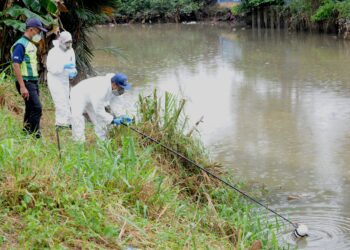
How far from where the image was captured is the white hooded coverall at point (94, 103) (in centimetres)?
625

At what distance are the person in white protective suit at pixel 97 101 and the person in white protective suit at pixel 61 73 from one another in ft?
1.21

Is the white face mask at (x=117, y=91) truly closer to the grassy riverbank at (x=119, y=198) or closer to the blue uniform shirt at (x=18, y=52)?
the grassy riverbank at (x=119, y=198)

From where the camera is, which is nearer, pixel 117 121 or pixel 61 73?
pixel 117 121

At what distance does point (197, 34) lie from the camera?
28.1m

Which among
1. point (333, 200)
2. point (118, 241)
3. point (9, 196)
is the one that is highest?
point (9, 196)

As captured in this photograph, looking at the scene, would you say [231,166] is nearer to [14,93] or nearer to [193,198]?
[193,198]

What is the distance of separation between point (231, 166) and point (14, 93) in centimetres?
297

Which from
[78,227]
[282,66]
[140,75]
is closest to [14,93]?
[78,227]

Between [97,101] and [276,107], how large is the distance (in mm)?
6058

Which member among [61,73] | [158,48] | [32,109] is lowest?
[158,48]

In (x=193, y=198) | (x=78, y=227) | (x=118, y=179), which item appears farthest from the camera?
(x=193, y=198)

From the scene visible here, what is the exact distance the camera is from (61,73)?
6953 mm

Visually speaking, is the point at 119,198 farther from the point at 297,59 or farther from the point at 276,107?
the point at 297,59

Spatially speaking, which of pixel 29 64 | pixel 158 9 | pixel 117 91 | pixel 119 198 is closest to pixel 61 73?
pixel 29 64
